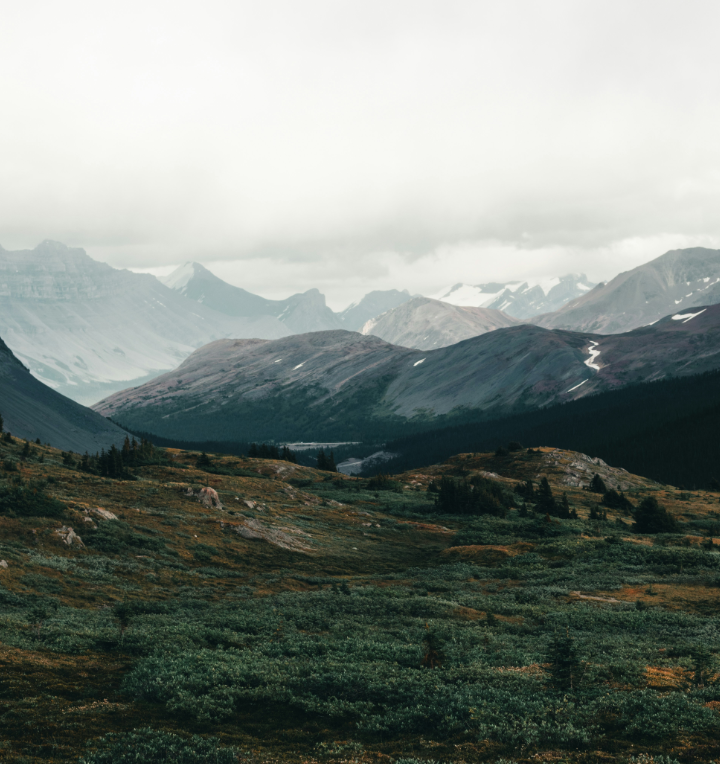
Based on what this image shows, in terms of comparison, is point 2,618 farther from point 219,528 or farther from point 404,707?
point 219,528

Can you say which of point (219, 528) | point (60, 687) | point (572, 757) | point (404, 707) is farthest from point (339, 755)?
point (219, 528)

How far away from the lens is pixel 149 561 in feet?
165

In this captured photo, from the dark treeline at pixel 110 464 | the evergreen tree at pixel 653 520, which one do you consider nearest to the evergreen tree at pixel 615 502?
the evergreen tree at pixel 653 520

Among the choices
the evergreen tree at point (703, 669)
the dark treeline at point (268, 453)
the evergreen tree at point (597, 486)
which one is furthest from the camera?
the dark treeline at point (268, 453)

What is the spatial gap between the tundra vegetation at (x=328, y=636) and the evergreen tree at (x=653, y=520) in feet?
11.9

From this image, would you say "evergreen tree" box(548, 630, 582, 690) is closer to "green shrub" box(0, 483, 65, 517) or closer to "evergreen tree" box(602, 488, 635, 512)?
"green shrub" box(0, 483, 65, 517)

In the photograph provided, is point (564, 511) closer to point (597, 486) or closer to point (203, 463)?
point (597, 486)

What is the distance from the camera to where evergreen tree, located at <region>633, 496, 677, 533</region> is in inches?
3418

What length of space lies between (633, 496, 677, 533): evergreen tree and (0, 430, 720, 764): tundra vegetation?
364 cm

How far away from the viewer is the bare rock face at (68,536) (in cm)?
4981

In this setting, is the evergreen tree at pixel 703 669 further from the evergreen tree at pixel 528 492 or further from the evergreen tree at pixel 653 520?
the evergreen tree at pixel 528 492

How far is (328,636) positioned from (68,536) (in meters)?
28.6

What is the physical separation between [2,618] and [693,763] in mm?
30841

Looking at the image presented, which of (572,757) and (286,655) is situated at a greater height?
(572,757)
